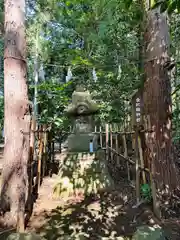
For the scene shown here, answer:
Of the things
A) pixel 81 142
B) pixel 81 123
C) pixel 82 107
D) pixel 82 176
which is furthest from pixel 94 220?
pixel 82 107

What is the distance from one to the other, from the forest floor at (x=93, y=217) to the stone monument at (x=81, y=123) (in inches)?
53.9

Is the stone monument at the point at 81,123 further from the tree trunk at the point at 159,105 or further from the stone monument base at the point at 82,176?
the tree trunk at the point at 159,105

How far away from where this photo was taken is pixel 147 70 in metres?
3.74

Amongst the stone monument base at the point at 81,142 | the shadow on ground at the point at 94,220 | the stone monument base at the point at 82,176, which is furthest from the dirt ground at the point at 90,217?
the stone monument base at the point at 81,142

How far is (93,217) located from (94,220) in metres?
0.09

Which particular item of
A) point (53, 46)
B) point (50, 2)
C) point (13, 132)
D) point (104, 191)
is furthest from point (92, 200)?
point (53, 46)

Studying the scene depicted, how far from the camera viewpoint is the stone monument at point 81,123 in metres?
5.21

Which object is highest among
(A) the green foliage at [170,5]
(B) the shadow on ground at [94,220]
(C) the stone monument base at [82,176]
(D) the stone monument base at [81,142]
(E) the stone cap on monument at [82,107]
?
(A) the green foliage at [170,5]

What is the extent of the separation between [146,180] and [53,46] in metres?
12.2

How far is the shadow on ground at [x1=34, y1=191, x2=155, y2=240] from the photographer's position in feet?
9.02

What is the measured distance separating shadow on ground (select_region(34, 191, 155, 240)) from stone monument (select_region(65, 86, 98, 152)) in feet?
5.14

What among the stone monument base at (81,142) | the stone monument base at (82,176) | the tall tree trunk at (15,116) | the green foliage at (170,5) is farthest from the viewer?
the stone monument base at (81,142)

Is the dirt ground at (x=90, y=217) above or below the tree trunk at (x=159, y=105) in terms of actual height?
below

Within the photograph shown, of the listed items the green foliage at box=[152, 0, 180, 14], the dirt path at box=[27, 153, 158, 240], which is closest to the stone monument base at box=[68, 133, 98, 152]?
the dirt path at box=[27, 153, 158, 240]
